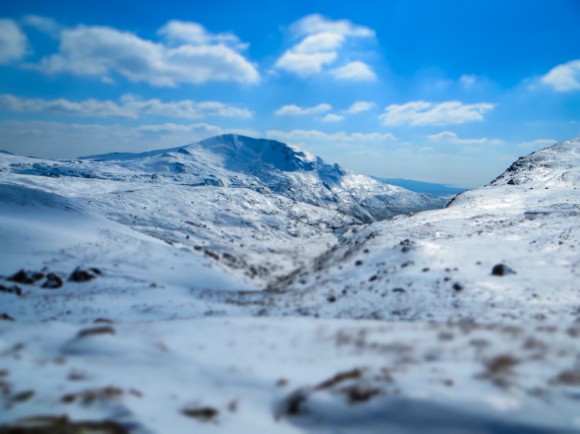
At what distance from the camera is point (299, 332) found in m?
14.9

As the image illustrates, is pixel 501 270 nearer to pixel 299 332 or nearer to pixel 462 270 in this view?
pixel 462 270

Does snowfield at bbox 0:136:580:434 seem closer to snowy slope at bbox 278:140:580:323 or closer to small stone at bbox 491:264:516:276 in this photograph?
snowy slope at bbox 278:140:580:323

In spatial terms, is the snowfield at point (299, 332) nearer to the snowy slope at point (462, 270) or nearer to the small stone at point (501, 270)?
the snowy slope at point (462, 270)

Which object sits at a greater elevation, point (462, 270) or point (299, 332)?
point (462, 270)

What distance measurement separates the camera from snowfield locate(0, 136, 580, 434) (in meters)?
9.17

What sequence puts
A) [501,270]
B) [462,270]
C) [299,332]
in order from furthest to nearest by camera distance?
1. [462,270]
2. [501,270]
3. [299,332]

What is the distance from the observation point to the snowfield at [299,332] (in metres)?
9.17

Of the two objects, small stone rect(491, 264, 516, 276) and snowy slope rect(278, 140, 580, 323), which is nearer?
snowy slope rect(278, 140, 580, 323)

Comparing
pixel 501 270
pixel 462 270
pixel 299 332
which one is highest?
pixel 501 270

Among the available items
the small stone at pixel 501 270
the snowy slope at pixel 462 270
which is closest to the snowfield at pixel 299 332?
the snowy slope at pixel 462 270

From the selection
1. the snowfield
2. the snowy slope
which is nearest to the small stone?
the snowy slope

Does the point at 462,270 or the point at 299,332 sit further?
the point at 462,270

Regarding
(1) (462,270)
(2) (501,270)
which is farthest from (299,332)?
(2) (501,270)

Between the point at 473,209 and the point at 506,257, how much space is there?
25352mm
